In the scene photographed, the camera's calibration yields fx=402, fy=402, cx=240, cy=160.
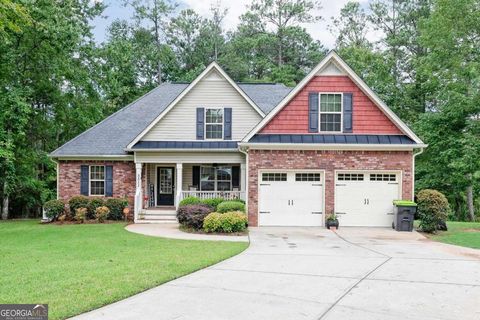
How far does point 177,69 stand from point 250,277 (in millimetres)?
33663

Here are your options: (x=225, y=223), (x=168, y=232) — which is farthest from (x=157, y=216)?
(x=225, y=223)

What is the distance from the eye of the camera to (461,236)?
46.5 ft

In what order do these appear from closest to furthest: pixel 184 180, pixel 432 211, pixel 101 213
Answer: pixel 432 211 → pixel 101 213 → pixel 184 180

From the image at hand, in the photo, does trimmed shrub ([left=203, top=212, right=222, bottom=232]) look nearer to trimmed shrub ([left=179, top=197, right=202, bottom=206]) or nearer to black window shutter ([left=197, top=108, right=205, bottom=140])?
trimmed shrub ([left=179, top=197, right=202, bottom=206])

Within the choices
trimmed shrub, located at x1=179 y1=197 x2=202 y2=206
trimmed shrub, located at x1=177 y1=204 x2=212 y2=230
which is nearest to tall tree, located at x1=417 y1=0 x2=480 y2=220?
trimmed shrub, located at x1=179 y1=197 x2=202 y2=206

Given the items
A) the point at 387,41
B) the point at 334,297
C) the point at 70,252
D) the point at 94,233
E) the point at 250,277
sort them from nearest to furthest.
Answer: the point at 334,297 → the point at 250,277 → the point at 70,252 → the point at 94,233 → the point at 387,41

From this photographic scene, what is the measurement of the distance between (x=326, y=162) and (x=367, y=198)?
2218 millimetres

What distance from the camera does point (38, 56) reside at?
21.7m

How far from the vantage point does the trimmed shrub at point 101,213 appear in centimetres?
1789

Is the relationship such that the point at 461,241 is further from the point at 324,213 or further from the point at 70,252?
the point at 70,252

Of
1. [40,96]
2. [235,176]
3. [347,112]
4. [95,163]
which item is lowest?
[235,176]

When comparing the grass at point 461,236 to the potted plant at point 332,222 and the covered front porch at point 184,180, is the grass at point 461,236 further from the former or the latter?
the covered front porch at point 184,180

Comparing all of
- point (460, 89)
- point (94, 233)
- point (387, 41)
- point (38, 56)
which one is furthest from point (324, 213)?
point (387, 41)

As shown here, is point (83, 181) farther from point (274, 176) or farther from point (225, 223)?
point (274, 176)
